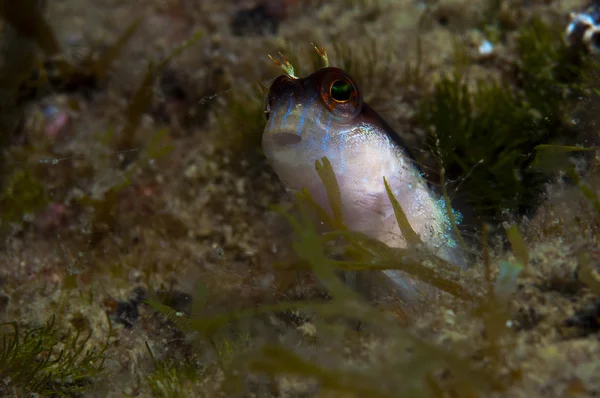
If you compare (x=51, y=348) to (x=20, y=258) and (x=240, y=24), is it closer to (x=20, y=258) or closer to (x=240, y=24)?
(x=20, y=258)

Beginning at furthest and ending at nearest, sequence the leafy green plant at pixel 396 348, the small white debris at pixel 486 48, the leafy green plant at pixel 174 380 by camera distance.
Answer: the small white debris at pixel 486 48 < the leafy green plant at pixel 174 380 < the leafy green plant at pixel 396 348

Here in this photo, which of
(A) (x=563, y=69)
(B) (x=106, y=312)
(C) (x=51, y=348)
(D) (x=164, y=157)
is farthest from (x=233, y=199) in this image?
(A) (x=563, y=69)

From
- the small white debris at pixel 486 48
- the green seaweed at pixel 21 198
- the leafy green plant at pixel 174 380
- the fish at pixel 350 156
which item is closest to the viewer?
the leafy green plant at pixel 174 380

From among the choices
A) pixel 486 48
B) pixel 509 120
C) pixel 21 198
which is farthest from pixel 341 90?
pixel 21 198

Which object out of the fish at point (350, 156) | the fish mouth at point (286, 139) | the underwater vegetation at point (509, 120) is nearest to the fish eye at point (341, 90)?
the fish at point (350, 156)

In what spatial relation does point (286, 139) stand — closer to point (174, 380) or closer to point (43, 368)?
point (174, 380)

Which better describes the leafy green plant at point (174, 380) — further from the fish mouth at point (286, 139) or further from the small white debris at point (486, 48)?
the small white debris at point (486, 48)
